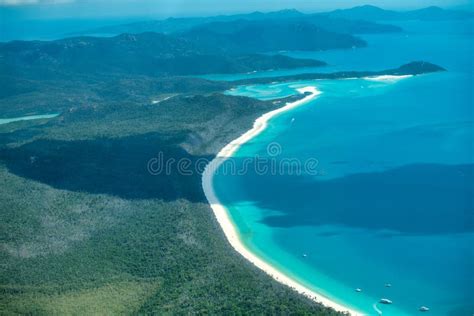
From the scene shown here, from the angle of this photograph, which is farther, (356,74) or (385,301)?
(356,74)

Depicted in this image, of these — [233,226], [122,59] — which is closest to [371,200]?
[233,226]

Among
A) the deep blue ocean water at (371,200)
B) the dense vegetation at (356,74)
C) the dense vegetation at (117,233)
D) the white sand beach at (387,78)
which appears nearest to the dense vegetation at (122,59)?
the dense vegetation at (356,74)

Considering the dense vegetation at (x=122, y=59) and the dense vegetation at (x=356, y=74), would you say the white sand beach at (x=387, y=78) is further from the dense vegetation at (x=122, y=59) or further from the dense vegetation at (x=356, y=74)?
the dense vegetation at (x=122, y=59)

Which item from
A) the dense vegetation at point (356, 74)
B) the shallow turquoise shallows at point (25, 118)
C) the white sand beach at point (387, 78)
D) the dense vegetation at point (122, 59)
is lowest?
the shallow turquoise shallows at point (25, 118)

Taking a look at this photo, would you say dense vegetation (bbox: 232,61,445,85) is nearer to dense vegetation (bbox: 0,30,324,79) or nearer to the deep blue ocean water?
dense vegetation (bbox: 0,30,324,79)

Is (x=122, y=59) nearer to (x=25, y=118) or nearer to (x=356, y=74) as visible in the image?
(x=25, y=118)

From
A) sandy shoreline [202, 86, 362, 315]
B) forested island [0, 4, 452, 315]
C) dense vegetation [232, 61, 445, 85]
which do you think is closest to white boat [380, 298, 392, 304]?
sandy shoreline [202, 86, 362, 315]
